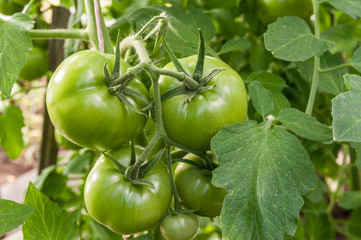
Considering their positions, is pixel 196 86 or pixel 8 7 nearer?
pixel 196 86

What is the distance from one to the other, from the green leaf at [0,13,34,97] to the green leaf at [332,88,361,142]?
38 cm

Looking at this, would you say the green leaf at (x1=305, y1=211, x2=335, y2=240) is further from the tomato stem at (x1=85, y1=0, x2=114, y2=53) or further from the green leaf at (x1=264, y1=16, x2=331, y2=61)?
the tomato stem at (x1=85, y1=0, x2=114, y2=53)

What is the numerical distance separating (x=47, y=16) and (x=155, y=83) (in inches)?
34.5

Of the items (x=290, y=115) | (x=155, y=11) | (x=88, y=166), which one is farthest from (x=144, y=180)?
(x=88, y=166)

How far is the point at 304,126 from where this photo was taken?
20.5 inches

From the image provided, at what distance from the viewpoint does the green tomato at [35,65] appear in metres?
1.00

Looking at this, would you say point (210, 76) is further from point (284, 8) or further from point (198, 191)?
point (284, 8)

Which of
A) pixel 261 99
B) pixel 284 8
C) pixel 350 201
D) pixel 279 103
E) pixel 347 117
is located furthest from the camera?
pixel 350 201

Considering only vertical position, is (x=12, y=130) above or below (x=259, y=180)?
below

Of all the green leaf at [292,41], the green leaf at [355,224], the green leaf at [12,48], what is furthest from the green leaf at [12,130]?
the green leaf at [355,224]

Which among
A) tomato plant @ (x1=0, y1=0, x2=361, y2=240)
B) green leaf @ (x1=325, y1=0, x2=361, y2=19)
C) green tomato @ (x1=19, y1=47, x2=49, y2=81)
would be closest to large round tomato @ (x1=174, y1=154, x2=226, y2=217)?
tomato plant @ (x1=0, y1=0, x2=361, y2=240)

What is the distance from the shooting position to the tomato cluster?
1.47 ft

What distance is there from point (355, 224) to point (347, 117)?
0.98 m

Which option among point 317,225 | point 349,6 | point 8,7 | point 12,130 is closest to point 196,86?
point 349,6
